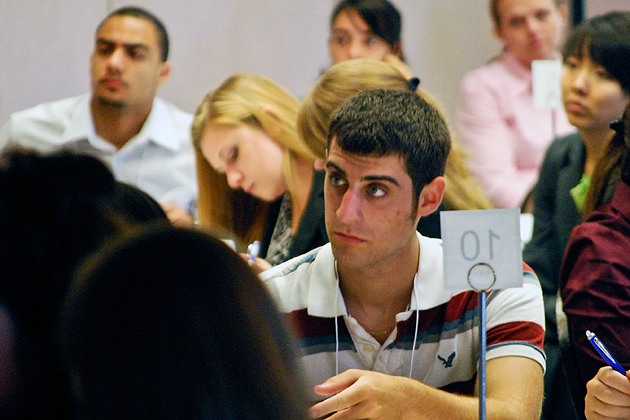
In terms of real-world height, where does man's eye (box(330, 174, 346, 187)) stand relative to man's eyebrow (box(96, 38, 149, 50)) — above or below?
below

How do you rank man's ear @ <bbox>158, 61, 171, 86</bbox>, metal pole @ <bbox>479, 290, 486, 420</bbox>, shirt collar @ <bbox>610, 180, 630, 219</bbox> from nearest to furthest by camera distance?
metal pole @ <bbox>479, 290, 486, 420</bbox> < shirt collar @ <bbox>610, 180, 630, 219</bbox> < man's ear @ <bbox>158, 61, 171, 86</bbox>

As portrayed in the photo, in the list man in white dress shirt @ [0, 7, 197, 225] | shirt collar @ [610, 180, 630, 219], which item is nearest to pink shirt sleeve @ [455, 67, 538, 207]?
man in white dress shirt @ [0, 7, 197, 225]

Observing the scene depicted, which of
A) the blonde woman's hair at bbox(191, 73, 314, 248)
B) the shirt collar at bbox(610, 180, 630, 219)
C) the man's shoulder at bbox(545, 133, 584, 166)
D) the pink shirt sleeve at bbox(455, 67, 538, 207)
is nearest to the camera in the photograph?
the shirt collar at bbox(610, 180, 630, 219)

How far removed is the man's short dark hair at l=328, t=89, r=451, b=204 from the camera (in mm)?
1484

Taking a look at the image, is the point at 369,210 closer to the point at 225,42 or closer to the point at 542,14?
the point at 225,42

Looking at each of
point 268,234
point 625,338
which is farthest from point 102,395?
point 268,234

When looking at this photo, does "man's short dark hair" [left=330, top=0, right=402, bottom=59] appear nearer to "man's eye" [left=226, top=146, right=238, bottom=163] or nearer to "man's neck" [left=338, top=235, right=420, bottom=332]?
"man's eye" [left=226, top=146, right=238, bottom=163]

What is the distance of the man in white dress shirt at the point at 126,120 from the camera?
345 centimetres

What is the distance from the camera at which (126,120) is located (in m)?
3.53

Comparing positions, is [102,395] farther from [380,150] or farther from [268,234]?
[268,234]

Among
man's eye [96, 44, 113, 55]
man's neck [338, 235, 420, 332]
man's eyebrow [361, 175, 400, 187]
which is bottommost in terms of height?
man's neck [338, 235, 420, 332]

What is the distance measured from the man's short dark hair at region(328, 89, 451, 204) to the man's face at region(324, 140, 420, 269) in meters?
0.02

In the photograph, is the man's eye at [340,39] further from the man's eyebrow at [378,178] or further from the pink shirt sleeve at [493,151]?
the man's eyebrow at [378,178]

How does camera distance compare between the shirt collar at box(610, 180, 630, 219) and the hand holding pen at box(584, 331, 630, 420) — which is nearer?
Result: the hand holding pen at box(584, 331, 630, 420)
